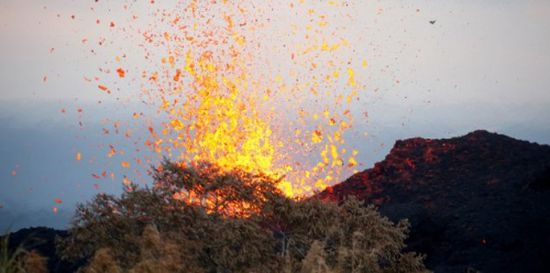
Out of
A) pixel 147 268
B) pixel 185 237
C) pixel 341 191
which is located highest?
pixel 341 191

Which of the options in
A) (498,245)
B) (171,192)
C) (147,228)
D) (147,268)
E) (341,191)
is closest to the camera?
(147,268)

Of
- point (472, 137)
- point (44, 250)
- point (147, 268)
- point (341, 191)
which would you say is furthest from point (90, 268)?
point (472, 137)

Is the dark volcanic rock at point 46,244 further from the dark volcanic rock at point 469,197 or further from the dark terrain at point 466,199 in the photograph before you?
the dark volcanic rock at point 469,197

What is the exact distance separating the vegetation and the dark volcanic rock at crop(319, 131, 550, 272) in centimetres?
474

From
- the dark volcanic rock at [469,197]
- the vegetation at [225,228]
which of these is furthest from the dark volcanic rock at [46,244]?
the dark volcanic rock at [469,197]

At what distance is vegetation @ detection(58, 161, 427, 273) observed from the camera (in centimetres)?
1575

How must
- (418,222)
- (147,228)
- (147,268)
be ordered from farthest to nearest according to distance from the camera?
1. (418,222)
2. (147,228)
3. (147,268)

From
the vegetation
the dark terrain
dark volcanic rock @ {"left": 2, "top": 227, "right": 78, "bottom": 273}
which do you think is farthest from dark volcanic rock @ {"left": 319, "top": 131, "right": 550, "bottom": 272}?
dark volcanic rock @ {"left": 2, "top": 227, "right": 78, "bottom": 273}

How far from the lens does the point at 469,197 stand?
28.7m

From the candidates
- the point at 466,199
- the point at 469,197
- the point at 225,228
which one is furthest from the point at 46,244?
the point at 469,197

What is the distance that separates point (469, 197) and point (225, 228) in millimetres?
15671

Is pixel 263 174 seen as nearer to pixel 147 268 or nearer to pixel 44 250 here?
pixel 147 268

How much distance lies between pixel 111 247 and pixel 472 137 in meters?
23.3

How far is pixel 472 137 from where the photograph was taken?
35062 mm
